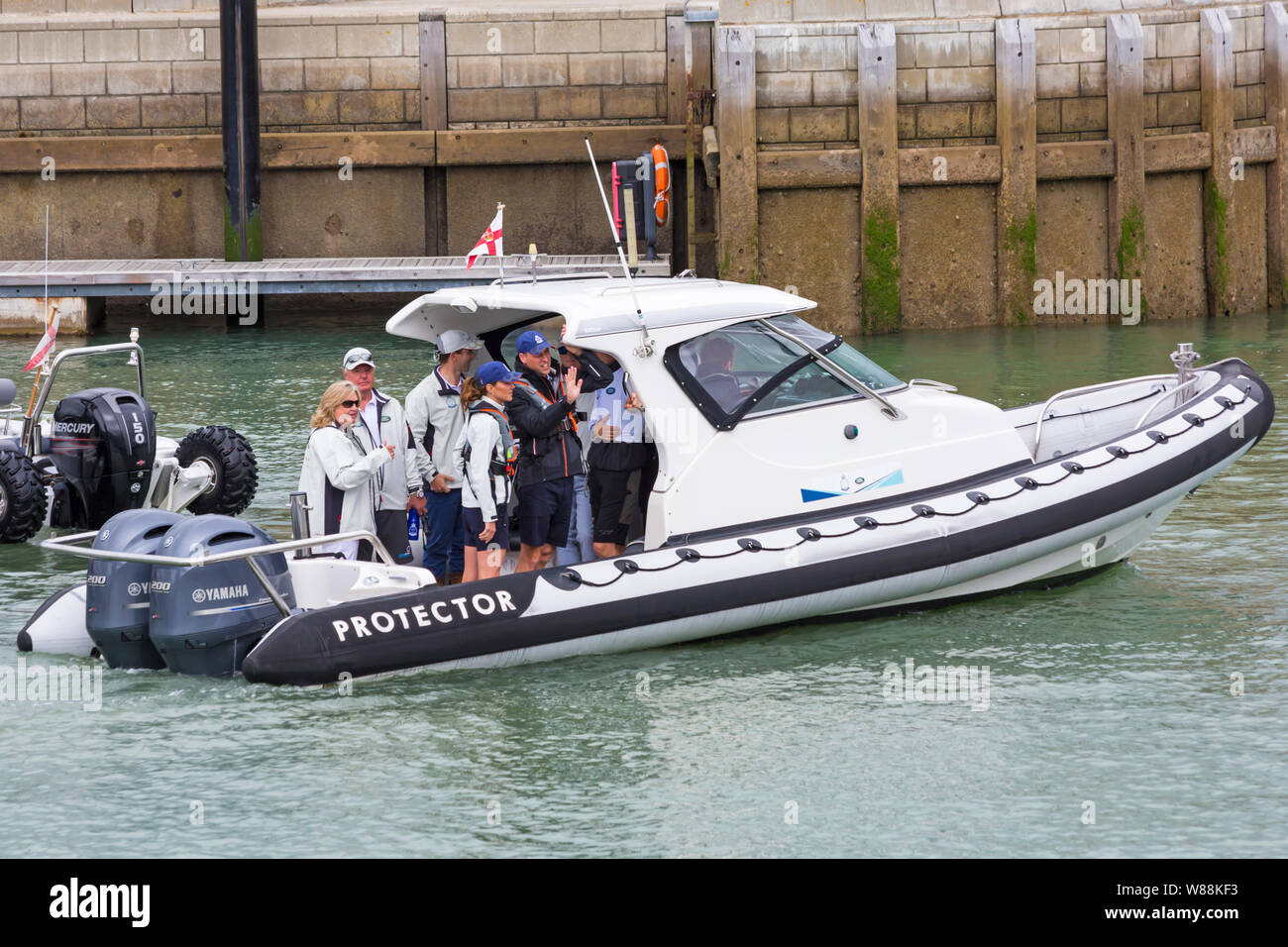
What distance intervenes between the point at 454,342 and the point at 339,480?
917 millimetres

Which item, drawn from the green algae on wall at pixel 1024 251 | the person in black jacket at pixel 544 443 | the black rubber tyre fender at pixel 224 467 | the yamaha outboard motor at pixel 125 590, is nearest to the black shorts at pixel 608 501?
the person in black jacket at pixel 544 443

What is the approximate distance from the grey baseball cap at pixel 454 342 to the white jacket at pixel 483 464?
595 mm

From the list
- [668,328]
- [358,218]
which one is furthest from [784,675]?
[358,218]

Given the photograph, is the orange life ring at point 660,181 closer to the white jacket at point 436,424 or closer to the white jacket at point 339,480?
the white jacket at point 436,424

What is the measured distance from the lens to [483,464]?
7.15 meters

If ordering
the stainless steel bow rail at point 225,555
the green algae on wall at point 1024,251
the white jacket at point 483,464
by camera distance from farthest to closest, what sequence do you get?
the green algae on wall at point 1024,251, the white jacket at point 483,464, the stainless steel bow rail at point 225,555

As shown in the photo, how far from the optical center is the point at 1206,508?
977 cm

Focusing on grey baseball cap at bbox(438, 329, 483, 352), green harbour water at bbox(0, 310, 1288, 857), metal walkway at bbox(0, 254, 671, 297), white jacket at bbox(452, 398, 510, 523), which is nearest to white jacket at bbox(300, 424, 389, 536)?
white jacket at bbox(452, 398, 510, 523)

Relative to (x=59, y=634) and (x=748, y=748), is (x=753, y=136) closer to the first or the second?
(x=59, y=634)

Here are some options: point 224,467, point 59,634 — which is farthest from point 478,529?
point 224,467

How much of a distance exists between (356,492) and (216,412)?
21.4 ft

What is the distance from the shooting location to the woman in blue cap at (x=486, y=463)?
7160mm

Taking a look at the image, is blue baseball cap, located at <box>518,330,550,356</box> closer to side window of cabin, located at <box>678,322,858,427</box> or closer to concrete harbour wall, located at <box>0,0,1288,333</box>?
side window of cabin, located at <box>678,322,858,427</box>

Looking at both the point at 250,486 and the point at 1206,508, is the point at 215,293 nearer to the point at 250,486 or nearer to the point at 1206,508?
the point at 250,486
